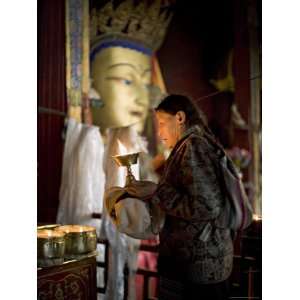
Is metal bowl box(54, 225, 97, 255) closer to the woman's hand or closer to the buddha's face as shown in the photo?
the woman's hand

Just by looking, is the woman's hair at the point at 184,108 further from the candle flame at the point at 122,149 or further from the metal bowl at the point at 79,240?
the metal bowl at the point at 79,240

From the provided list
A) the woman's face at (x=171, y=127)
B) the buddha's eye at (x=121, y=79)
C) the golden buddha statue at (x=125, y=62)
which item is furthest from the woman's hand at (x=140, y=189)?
the buddha's eye at (x=121, y=79)

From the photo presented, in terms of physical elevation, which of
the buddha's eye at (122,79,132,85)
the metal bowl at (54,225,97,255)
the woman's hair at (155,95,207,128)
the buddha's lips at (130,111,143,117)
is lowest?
the metal bowl at (54,225,97,255)

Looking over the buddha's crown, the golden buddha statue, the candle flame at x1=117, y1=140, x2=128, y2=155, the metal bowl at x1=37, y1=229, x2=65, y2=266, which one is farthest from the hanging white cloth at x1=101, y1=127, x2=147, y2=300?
the golden buddha statue

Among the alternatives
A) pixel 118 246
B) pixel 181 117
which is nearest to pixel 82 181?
pixel 118 246

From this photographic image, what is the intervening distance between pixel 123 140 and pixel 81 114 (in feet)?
2.34

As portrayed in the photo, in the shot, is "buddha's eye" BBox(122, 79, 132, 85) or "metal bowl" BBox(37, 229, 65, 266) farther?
"buddha's eye" BBox(122, 79, 132, 85)

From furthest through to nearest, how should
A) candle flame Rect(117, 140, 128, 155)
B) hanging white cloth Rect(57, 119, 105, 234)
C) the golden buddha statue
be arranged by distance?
the golden buddha statue, hanging white cloth Rect(57, 119, 105, 234), candle flame Rect(117, 140, 128, 155)

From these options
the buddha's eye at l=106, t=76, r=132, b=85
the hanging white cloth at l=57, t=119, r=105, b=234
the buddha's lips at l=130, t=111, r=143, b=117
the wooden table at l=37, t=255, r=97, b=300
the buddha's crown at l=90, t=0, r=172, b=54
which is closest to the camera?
the wooden table at l=37, t=255, r=97, b=300

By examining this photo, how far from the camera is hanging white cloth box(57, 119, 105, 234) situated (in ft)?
4.89

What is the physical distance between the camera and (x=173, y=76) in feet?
9.02
